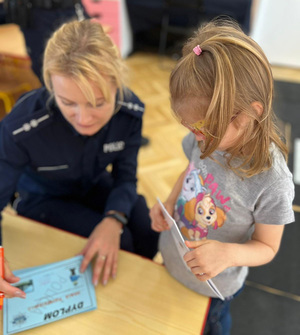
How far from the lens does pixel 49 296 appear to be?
0.72 m

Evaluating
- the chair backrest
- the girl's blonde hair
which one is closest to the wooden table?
the girl's blonde hair

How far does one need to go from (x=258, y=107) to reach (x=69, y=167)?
27.5 inches

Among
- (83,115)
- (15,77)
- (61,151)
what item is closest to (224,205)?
(83,115)

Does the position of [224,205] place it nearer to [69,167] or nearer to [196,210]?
[196,210]

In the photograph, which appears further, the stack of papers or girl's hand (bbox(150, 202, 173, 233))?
girl's hand (bbox(150, 202, 173, 233))

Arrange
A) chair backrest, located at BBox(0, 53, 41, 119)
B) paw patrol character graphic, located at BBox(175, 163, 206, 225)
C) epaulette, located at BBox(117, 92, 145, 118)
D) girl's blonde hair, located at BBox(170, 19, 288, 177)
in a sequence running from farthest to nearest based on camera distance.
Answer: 1. chair backrest, located at BBox(0, 53, 41, 119)
2. epaulette, located at BBox(117, 92, 145, 118)
3. paw patrol character graphic, located at BBox(175, 163, 206, 225)
4. girl's blonde hair, located at BBox(170, 19, 288, 177)

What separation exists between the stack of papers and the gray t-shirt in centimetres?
22

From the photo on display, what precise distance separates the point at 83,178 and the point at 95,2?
285cm

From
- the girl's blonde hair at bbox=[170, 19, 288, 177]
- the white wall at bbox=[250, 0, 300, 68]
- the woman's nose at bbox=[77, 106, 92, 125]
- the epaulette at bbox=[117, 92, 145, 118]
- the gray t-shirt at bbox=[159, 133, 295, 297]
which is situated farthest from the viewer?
the white wall at bbox=[250, 0, 300, 68]

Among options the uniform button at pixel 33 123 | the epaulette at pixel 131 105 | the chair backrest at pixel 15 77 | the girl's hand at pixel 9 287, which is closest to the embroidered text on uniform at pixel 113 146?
the epaulette at pixel 131 105

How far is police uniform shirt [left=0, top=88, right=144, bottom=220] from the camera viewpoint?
924 mm

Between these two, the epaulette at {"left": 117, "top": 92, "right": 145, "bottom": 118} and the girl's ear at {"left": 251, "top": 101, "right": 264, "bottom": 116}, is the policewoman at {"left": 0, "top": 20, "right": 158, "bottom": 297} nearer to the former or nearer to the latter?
the epaulette at {"left": 117, "top": 92, "right": 145, "bottom": 118}

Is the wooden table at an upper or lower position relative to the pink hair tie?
lower

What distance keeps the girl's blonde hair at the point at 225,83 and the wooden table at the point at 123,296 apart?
37 cm
